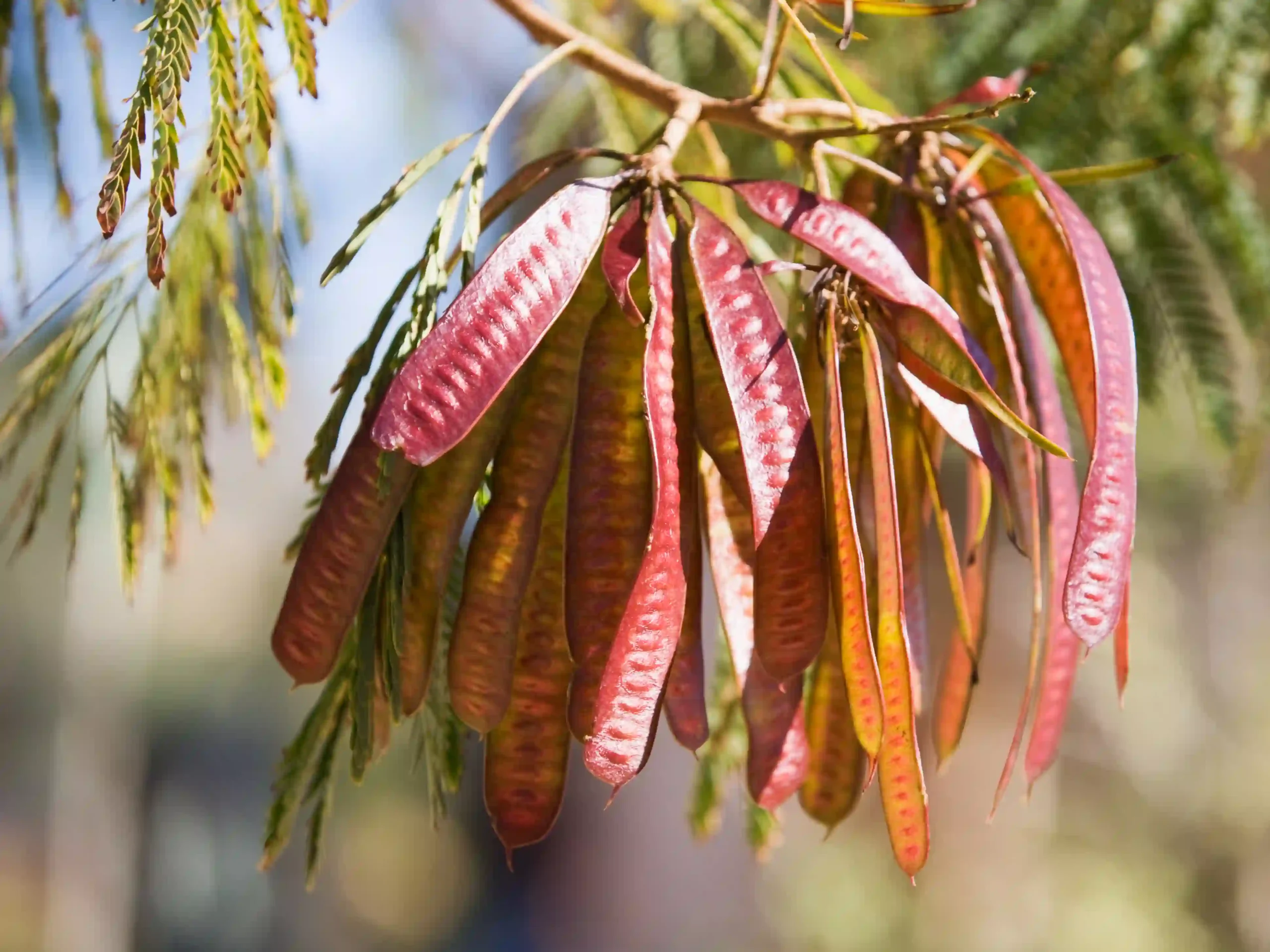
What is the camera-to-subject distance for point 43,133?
0.57m

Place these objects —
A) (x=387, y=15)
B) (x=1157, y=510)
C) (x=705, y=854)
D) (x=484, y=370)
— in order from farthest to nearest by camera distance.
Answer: (x=1157, y=510) < (x=705, y=854) < (x=387, y=15) < (x=484, y=370)

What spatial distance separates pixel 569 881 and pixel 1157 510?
260 cm

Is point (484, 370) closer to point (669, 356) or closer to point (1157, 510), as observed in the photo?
point (669, 356)

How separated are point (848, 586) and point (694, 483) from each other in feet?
0.21

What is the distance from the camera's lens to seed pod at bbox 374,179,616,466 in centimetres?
34

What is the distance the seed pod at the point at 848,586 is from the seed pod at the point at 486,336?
0.10 metres

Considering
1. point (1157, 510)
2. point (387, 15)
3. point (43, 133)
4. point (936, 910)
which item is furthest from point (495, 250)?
point (1157, 510)

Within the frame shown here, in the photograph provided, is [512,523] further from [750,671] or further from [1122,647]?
[1122,647]

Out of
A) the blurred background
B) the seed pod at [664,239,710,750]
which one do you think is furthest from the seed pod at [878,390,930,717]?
the blurred background

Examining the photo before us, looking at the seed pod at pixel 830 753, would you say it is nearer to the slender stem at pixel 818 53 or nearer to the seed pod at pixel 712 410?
the seed pod at pixel 712 410

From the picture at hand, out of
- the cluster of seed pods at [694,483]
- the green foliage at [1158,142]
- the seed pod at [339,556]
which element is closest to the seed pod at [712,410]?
the cluster of seed pods at [694,483]

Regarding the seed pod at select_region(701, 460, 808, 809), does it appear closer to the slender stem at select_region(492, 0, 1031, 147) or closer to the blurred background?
the slender stem at select_region(492, 0, 1031, 147)

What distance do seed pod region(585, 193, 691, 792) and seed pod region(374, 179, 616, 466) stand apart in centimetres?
5

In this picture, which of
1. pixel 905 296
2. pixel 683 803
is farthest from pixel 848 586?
pixel 683 803
